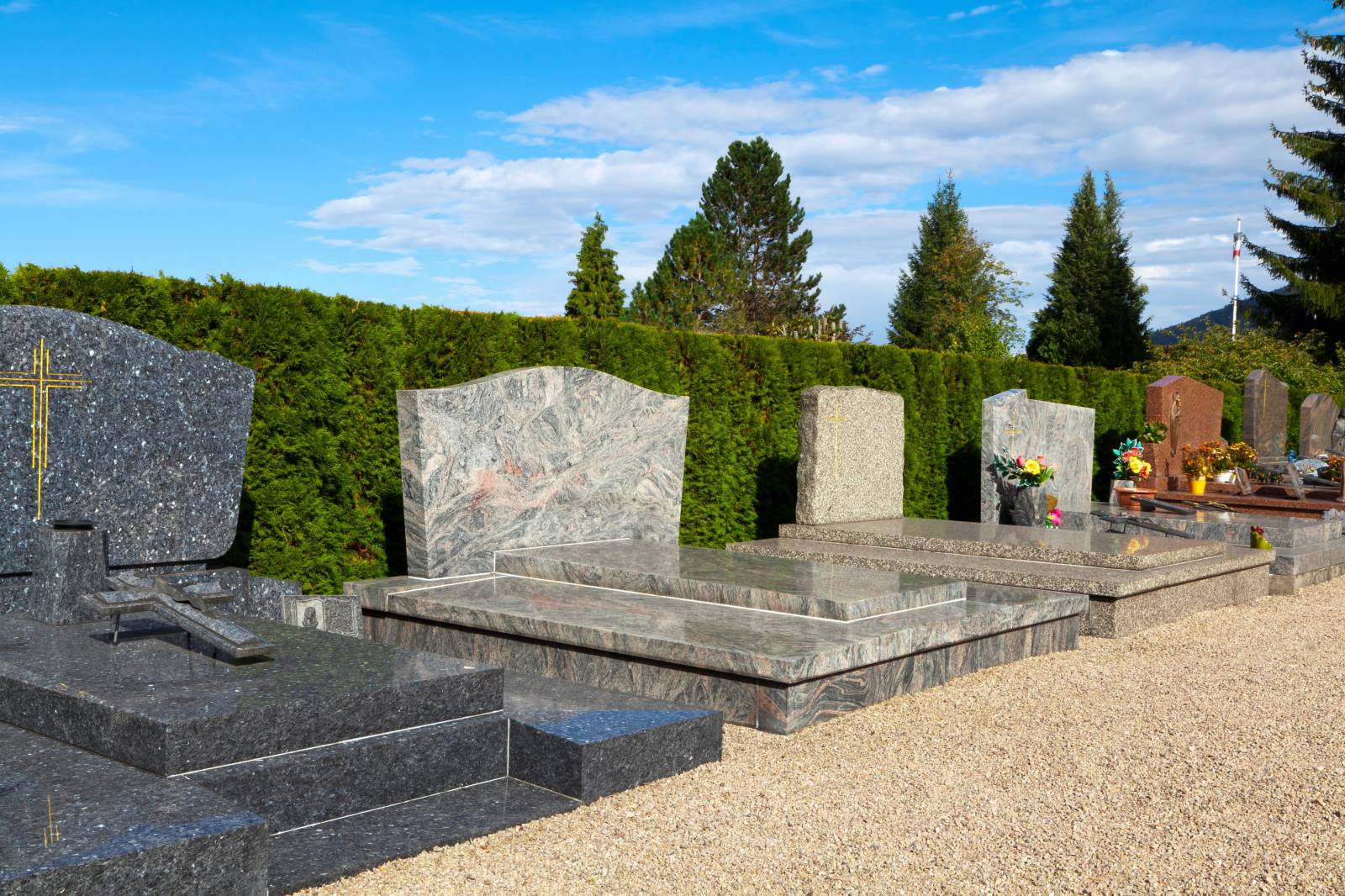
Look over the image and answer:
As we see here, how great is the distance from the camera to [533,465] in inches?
281

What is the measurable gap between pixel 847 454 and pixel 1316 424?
1301 centimetres

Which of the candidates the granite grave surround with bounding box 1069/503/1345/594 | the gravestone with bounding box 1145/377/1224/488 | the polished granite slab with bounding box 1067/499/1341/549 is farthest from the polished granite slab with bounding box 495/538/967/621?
the gravestone with bounding box 1145/377/1224/488

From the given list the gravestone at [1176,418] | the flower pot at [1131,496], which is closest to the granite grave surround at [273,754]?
the flower pot at [1131,496]

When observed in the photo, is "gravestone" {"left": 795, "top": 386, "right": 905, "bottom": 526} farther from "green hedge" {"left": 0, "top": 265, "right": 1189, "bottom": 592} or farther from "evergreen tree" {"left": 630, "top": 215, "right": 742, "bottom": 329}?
"evergreen tree" {"left": 630, "top": 215, "right": 742, "bottom": 329}

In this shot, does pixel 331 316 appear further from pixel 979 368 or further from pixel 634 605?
pixel 979 368

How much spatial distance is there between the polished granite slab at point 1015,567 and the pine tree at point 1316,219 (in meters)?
23.5

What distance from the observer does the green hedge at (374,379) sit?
22.7ft

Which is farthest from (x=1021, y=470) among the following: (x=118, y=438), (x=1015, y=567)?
(x=118, y=438)

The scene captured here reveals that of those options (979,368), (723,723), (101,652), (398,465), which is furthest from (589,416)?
(979,368)

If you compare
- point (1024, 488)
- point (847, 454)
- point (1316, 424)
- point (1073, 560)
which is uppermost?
point (1316, 424)

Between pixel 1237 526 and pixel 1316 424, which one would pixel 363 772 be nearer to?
pixel 1237 526

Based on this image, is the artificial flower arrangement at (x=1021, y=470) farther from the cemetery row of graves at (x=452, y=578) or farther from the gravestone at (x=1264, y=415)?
the gravestone at (x=1264, y=415)

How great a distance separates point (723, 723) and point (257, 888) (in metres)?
2.62

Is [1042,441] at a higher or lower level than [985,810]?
higher
